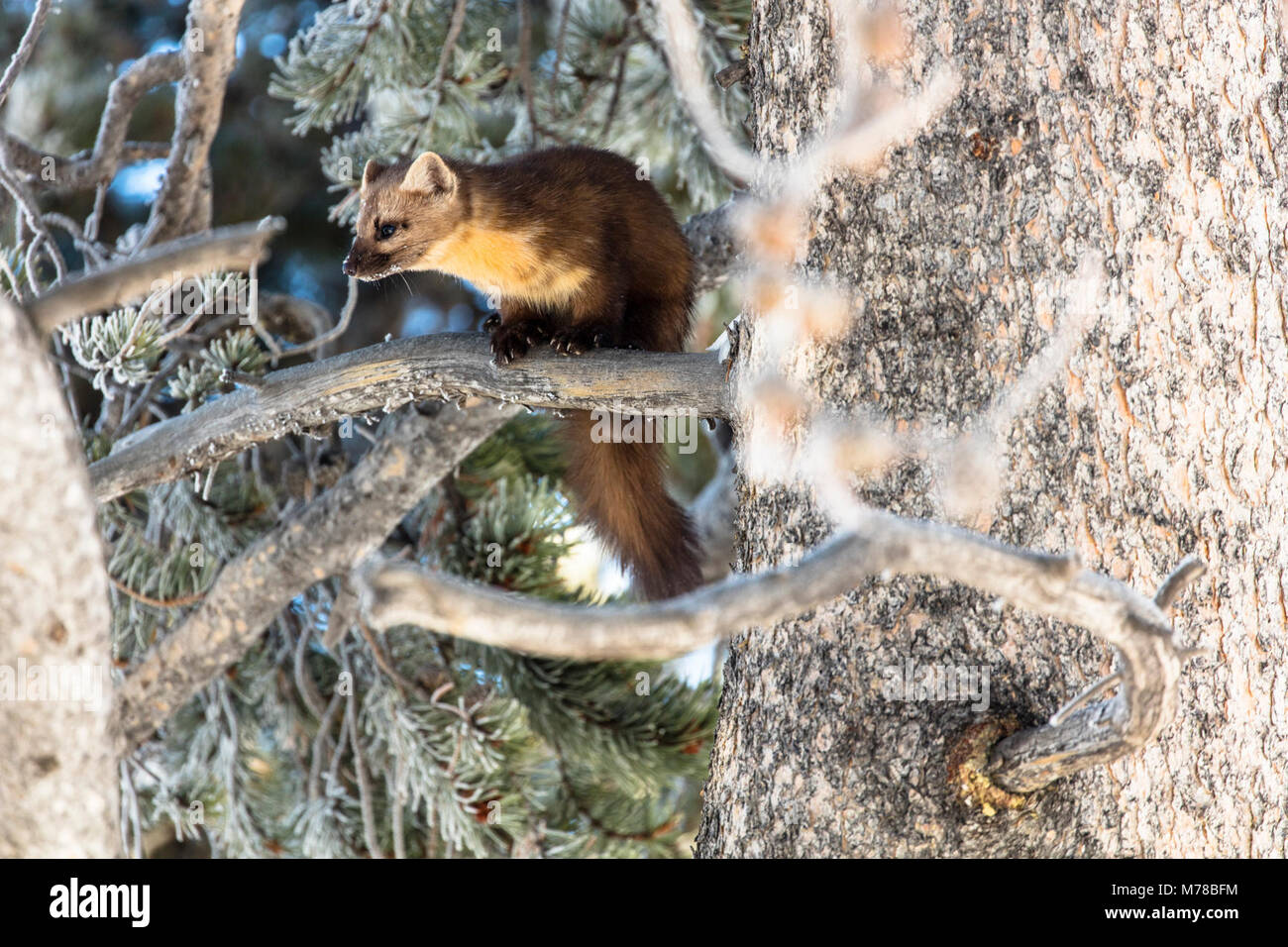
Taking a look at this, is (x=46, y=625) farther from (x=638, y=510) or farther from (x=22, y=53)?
(x=638, y=510)

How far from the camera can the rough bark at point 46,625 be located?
0.90m

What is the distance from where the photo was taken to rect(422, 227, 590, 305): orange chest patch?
2.58 metres

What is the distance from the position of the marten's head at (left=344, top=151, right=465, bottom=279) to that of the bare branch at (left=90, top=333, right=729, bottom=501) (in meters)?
0.49

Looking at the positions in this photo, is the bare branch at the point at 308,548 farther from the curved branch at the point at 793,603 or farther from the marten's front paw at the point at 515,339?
the curved branch at the point at 793,603

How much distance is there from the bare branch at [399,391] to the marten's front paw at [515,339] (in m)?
0.03

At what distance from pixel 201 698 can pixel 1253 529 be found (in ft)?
8.76

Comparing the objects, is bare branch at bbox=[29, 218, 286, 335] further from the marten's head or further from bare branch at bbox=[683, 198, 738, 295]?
bare branch at bbox=[683, 198, 738, 295]

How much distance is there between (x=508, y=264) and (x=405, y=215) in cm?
24

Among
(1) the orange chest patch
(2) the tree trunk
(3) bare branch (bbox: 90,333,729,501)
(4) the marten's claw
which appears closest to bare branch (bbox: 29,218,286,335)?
(2) the tree trunk

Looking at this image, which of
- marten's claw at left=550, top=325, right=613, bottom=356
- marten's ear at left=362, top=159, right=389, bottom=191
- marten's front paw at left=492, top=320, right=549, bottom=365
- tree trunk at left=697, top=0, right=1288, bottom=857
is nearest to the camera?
tree trunk at left=697, top=0, right=1288, bottom=857

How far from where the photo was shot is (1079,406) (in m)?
1.44

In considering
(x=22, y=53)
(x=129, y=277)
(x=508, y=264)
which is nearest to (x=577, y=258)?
(x=508, y=264)
